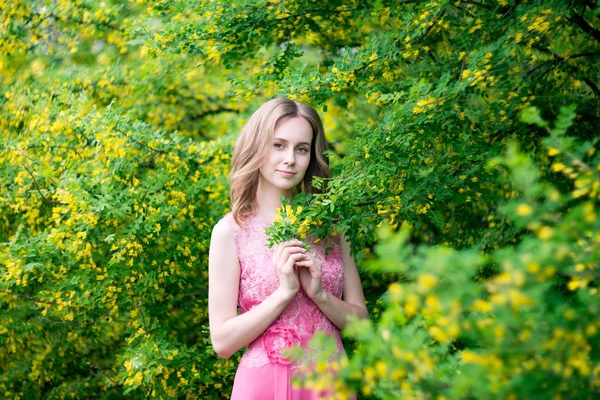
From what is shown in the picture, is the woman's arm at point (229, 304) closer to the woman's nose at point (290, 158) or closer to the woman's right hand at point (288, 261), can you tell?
the woman's right hand at point (288, 261)

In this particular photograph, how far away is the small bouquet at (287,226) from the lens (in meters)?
2.60

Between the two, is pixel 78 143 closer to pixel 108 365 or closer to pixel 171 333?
pixel 171 333

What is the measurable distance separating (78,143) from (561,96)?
2866 mm

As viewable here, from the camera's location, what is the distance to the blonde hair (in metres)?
2.90

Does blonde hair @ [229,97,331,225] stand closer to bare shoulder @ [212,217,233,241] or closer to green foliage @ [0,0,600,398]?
bare shoulder @ [212,217,233,241]

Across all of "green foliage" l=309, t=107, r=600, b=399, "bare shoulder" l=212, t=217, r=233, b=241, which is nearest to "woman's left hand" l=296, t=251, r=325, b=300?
"bare shoulder" l=212, t=217, r=233, b=241

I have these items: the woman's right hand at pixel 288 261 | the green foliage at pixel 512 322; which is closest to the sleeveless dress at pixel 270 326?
the woman's right hand at pixel 288 261

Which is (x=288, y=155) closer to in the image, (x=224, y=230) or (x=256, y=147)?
(x=256, y=147)

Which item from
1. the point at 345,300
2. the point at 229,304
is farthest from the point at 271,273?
the point at 345,300

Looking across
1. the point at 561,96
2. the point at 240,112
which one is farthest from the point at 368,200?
the point at 240,112

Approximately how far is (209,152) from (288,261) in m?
1.92

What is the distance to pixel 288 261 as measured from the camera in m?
2.60

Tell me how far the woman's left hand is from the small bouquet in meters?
0.05

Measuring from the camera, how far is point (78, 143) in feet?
14.3
